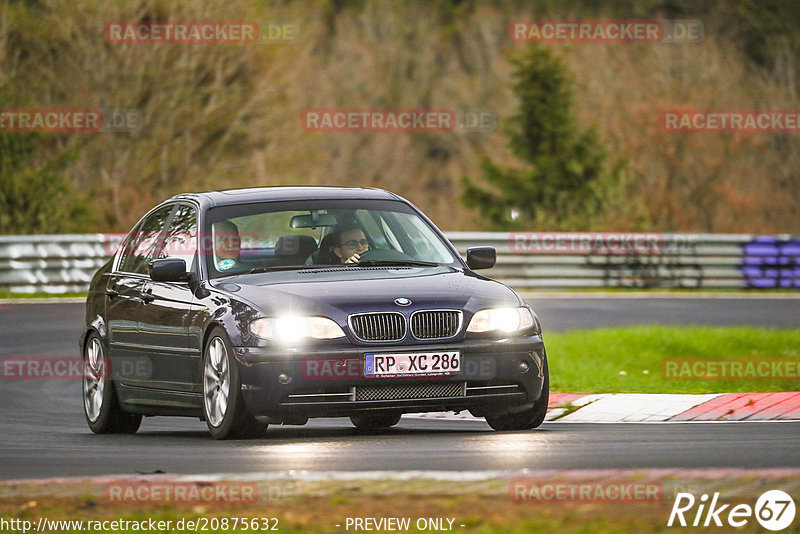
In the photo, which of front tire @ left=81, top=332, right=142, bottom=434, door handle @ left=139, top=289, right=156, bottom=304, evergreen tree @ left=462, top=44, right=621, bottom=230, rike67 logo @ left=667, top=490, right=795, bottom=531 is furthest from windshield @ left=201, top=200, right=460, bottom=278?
evergreen tree @ left=462, top=44, right=621, bottom=230

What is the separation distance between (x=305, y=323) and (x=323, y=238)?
1.44 metres

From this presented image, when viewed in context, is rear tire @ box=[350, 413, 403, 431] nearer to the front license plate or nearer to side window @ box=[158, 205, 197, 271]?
side window @ box=[158, 205, 197, 271]

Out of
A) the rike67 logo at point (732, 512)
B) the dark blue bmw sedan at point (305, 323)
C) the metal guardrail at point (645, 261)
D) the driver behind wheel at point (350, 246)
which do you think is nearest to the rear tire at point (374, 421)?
the dark blue bmw sedan at point (305, 323)

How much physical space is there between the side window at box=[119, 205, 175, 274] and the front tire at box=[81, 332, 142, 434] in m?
0.59

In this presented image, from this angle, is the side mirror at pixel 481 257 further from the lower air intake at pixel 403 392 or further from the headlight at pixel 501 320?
the lower air intake at pixel 403 392

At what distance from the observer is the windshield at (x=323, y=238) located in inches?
448

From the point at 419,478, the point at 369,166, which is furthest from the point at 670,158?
the point at 419,478

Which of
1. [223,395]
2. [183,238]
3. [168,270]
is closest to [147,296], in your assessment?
[183,238]

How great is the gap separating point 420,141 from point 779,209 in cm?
1857

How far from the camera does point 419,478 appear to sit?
25.3 ft

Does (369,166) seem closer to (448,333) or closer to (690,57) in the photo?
(690,57)

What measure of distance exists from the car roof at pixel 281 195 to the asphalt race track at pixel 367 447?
159cm

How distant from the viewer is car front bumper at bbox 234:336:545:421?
10234 mm

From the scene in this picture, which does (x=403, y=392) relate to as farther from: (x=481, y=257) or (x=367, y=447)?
(x=481, y=257)
